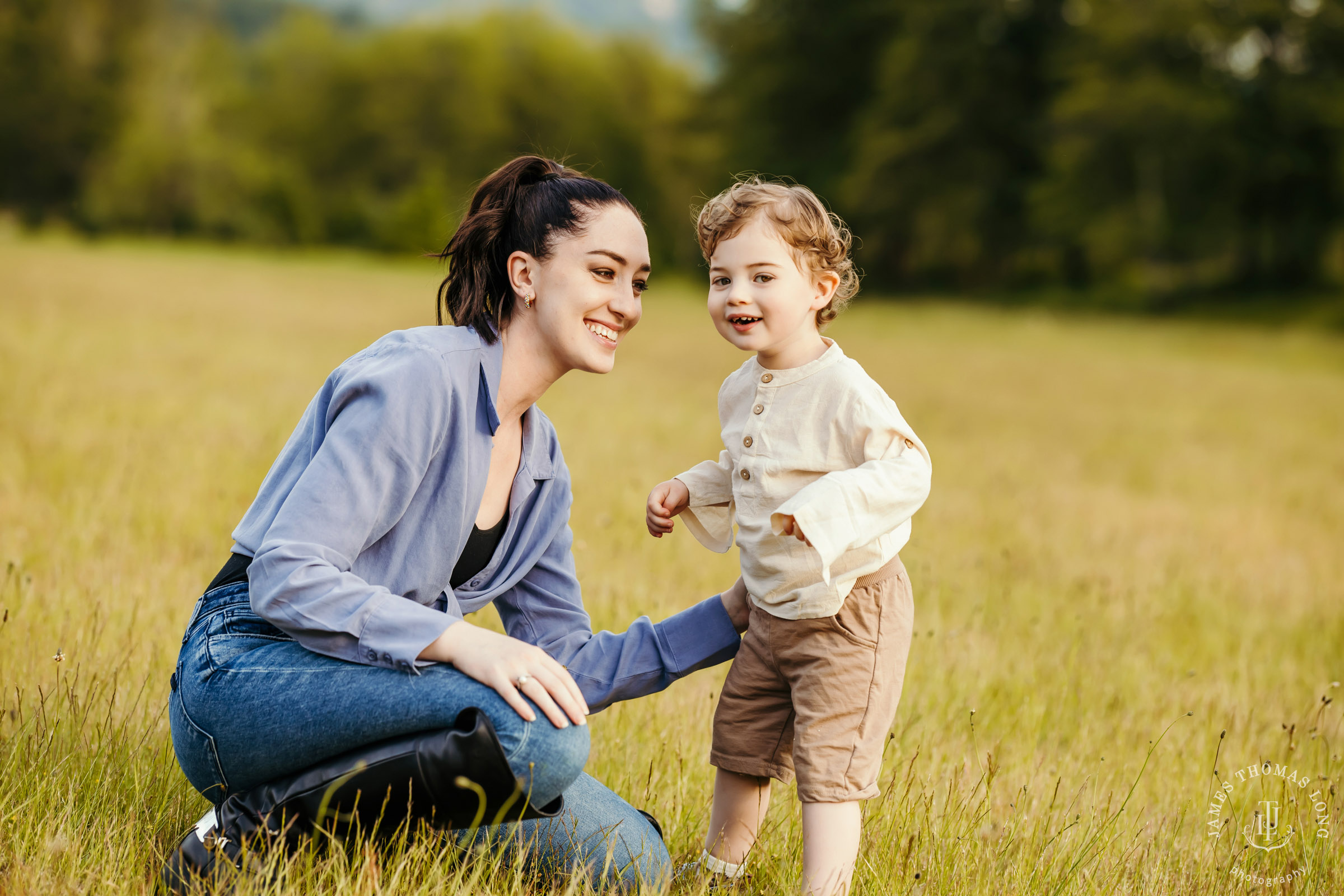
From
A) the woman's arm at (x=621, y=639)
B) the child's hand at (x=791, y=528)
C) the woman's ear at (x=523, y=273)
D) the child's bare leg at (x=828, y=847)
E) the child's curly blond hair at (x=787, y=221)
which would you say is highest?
the child's curly blond hair at (x=787, y=221)

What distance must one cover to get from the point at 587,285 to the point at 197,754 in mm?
1473

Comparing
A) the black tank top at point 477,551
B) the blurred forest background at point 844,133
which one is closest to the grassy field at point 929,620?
the black tank top at point 477,551

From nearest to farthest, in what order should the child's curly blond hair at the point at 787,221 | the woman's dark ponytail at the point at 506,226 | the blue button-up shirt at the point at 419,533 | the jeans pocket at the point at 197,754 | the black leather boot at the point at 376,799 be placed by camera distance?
the black leather boot at the point at 376,799
the blue button-up shirt at the point at 419,533
the jeans pocket at the point at 197,754
the child's curly blond hair at the point at 787,221
the woman's dark ponytail at the point at 506,226

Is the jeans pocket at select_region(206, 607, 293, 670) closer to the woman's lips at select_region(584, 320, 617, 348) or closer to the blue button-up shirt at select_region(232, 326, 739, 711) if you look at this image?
the blue button-up shirt at select_region(232, 326, 739, 711)

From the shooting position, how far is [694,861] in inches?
116

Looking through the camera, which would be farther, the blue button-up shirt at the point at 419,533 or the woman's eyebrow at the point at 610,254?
the woman's eyebrow at the point at 610,254

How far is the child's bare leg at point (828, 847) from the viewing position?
8.53 ft

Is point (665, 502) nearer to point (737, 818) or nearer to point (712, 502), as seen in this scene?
point (712, 502)

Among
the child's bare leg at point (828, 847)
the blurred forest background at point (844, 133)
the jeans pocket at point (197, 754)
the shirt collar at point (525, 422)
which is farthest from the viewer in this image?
the blurred forest background at point (844, 133)

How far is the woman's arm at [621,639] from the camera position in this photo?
118 inches

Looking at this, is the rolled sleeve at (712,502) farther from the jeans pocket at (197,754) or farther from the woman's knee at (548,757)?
the jeans pocket at (197,754)

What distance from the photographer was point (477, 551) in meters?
3.02

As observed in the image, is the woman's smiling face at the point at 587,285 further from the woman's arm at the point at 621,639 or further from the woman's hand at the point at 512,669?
the woman's hand at the point at 512,669

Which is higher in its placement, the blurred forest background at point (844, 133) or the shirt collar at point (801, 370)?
the blurred forest background at point (844, 133)
